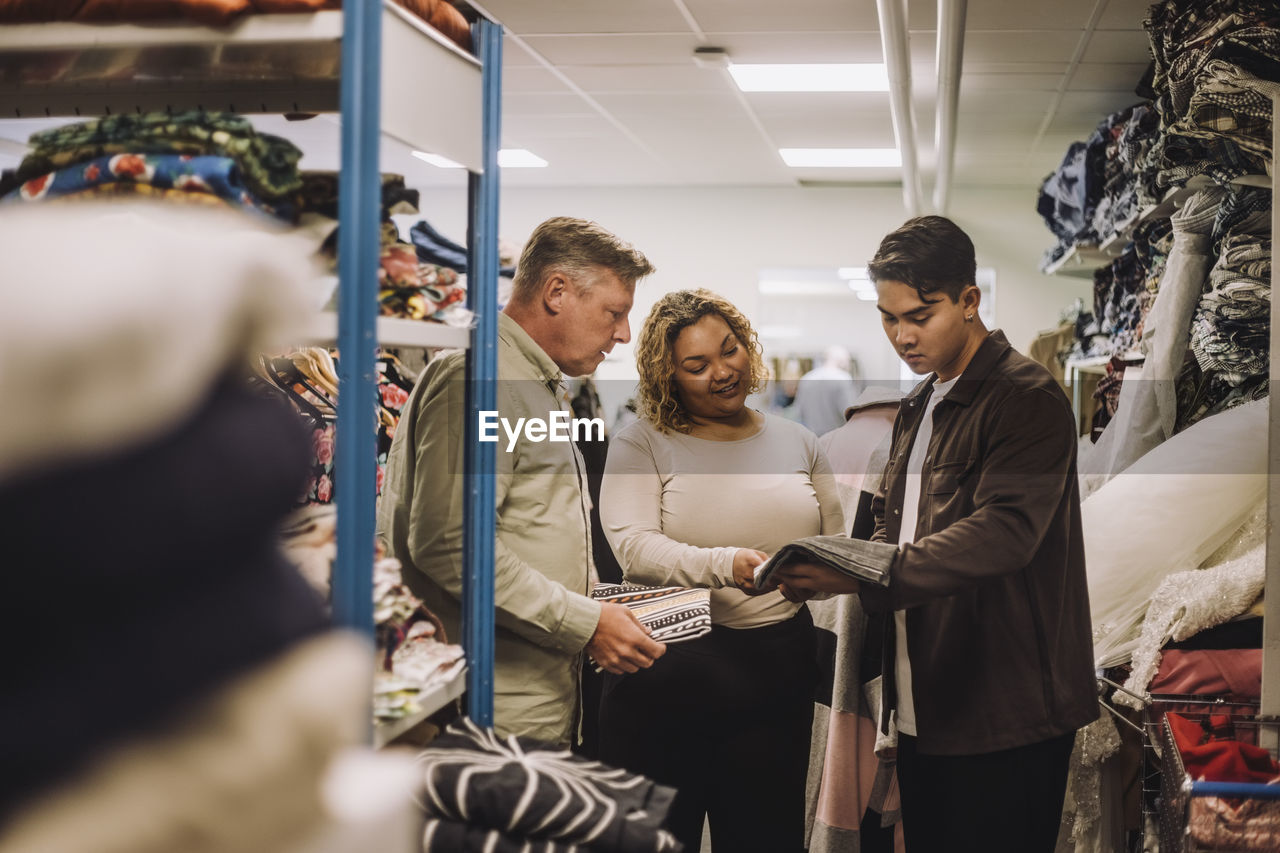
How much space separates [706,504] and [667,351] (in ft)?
1.26

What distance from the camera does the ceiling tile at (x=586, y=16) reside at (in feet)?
13.1

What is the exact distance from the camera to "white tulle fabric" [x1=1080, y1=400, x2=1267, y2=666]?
2441 millimetres

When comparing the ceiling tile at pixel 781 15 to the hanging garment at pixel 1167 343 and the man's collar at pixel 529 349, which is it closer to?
the hanging garment at pixel 1167 343

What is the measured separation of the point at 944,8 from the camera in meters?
2.85

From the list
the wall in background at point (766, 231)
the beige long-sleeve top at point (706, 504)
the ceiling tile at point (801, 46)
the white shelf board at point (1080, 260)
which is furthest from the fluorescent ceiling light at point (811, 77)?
the beige long-sleeve top at point (706, 504)

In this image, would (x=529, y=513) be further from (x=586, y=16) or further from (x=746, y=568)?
(x=586, y=16)

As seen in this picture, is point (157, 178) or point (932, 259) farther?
point (932, 259)

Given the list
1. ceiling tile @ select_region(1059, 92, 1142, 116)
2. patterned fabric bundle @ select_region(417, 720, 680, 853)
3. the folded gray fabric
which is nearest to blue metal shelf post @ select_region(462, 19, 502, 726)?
patterned fabric bundle @ select_region(417, 720, 680, 853)

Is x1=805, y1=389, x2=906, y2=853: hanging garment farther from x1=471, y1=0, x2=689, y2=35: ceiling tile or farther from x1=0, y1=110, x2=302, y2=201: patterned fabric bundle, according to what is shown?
x1=471, y1=0, x2=689, y2=35: ceiling tile

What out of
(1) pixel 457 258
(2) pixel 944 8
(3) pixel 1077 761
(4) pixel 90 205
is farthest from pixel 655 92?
(4) pixel 90 205

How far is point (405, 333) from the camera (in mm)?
1073

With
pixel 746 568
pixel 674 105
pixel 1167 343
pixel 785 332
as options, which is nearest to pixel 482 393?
pixel 746 568

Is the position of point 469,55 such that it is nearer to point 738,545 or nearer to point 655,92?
point 738,545

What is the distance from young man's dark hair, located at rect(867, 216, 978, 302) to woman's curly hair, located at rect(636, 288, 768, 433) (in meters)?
0.49
